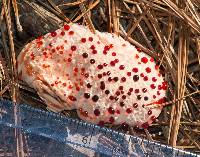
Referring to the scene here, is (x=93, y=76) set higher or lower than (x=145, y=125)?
higher

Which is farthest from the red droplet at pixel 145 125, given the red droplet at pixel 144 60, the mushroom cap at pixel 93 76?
the red droplet at pixel 144 60

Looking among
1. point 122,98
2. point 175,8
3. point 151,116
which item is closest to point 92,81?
point 122,98

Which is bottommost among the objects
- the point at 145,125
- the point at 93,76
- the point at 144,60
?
the point at 145,125

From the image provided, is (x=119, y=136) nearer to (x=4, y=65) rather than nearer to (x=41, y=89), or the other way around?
(x=41, y=89)

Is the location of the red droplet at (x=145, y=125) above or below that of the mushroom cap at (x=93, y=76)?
below

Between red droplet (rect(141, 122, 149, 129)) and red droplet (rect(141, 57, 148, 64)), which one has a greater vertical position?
red droplet (rect(141, 57, 148, 64))

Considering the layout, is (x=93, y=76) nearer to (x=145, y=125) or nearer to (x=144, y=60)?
(x=144, y=60)

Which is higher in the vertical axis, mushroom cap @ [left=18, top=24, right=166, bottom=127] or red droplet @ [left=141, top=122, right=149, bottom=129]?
mushroom cap @ [left=18, top=24, right=166, bottom=127]

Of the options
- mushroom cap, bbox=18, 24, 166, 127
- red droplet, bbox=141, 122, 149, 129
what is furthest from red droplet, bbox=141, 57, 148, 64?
red droplet, bbox=141, 122, 149, 129

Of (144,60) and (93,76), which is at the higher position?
(144,60)

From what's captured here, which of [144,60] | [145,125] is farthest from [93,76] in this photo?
[145,125]

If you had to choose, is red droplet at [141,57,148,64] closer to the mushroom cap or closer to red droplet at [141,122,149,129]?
the mushroom cap

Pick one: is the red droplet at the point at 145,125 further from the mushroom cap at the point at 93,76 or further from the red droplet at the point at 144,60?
the red droplet at the point at 144,60
